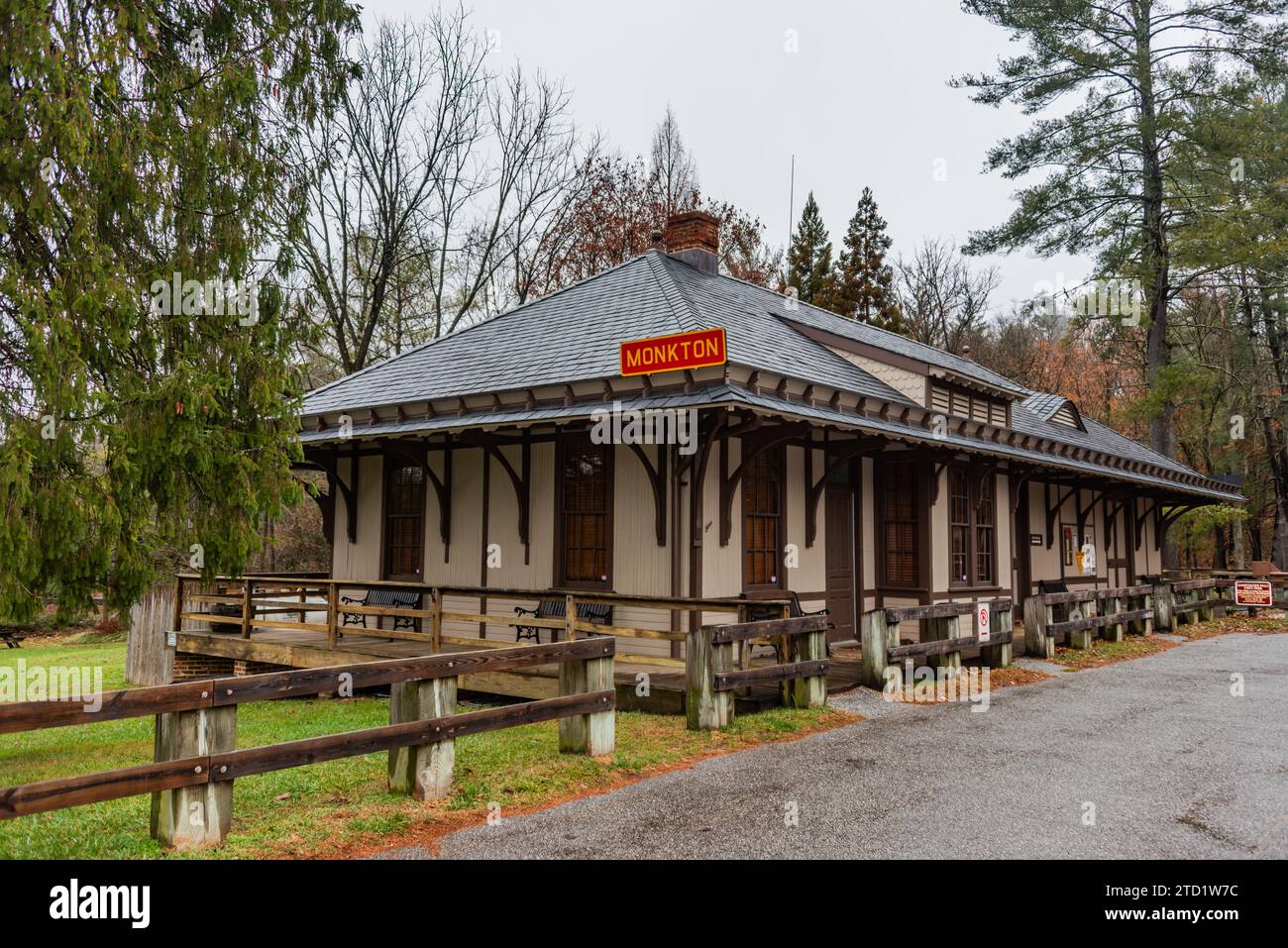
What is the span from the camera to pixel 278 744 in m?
5.18

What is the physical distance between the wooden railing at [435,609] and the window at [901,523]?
4.08m

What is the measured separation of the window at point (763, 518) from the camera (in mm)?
11453

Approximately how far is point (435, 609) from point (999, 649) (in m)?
7.70

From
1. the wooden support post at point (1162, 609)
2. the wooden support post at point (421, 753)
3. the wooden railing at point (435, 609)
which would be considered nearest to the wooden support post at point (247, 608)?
the wooden railing at point (435, 609)

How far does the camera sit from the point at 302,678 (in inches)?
215

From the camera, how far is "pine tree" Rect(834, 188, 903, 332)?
37750 mm

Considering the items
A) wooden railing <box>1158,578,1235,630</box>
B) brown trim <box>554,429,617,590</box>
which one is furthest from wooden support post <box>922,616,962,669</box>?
wooden railing <box>1158,578,1235,630</box>

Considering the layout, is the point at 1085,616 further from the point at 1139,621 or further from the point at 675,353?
the point at 675,353

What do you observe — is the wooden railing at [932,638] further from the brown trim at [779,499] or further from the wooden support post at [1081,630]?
the wooden support post at [1081,630]

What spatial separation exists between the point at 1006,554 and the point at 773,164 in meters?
27.8

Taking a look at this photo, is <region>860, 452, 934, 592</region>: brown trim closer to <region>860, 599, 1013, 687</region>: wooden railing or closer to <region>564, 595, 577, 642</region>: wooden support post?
<region>860, 599, 1013, 687</region>: wooden railing

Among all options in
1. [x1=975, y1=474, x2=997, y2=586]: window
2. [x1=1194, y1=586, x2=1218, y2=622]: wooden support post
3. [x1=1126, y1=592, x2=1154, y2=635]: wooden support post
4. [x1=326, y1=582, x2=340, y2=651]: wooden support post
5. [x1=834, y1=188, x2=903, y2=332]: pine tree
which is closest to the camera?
[x1=326, y1=582, x2=340, y2=651]: wooden support post

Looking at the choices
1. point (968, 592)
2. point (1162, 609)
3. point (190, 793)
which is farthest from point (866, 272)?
point (190, 793)

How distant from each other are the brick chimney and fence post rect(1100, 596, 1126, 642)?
9241 millimetres
